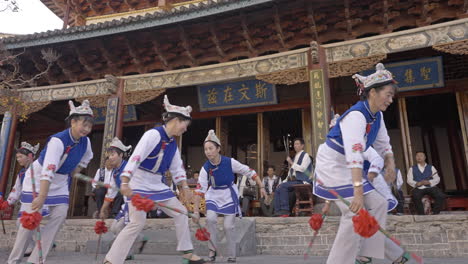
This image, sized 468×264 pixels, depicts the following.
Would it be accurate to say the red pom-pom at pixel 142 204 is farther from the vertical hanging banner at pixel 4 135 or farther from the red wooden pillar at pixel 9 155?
the vertical hanging banner at pixel 4 135

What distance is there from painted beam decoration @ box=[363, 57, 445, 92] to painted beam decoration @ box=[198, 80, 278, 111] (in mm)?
2909

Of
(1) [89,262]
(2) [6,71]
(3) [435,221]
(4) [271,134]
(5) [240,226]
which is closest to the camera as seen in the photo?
(1) [89,262]

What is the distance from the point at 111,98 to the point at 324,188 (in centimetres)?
682

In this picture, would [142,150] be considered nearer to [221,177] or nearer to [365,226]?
[221,177]

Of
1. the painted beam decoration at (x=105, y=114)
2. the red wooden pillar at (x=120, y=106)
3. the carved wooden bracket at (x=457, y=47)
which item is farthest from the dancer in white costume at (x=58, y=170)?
the painted beam decoration at (x=105, y=114)

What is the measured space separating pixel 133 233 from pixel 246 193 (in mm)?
5210

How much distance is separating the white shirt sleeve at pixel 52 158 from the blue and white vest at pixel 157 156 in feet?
2.46

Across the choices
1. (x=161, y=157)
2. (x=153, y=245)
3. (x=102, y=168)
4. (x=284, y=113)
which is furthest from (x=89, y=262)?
→ (x=284, y=113)

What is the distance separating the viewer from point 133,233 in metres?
2.86

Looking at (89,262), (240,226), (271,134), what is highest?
(271,134)

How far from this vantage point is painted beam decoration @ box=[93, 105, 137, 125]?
1016cm

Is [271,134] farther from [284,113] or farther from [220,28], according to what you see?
[220,28]

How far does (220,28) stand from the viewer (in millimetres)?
7562

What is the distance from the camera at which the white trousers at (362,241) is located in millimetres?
2199
